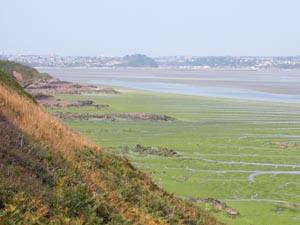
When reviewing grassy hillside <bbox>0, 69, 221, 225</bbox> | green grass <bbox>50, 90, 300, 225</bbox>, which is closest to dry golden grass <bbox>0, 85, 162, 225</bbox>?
grassy hillside <bbox>0, 69, 221, 225</bbox>

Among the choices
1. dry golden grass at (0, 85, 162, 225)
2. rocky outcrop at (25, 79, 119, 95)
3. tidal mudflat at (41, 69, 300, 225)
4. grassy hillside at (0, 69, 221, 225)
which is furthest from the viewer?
rocky outcrop at (25, 79, 119, 95)

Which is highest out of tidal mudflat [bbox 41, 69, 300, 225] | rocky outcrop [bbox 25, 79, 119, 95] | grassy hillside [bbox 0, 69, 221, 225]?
grassy hillside [bbox 0, 69, 221, 225]

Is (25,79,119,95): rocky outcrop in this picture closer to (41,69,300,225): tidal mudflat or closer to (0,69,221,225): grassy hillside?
(41,69,300,225): tidal mudflat

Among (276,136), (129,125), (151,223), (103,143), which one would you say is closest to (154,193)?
(151,223)

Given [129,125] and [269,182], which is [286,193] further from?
[129,125]

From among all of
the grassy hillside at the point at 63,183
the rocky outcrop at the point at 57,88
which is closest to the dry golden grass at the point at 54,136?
the grassy hillside at the point at 63,183

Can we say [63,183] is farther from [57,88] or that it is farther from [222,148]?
[57,88]

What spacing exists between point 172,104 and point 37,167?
5871 cm

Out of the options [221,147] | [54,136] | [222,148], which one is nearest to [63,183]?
[54,136]

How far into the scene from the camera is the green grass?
23.8 meters

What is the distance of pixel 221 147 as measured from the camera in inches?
1459

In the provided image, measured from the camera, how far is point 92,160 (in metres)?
11.1

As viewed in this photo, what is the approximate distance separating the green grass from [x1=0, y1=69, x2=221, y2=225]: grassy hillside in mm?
9474

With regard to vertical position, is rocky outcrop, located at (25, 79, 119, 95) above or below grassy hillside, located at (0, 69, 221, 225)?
below
